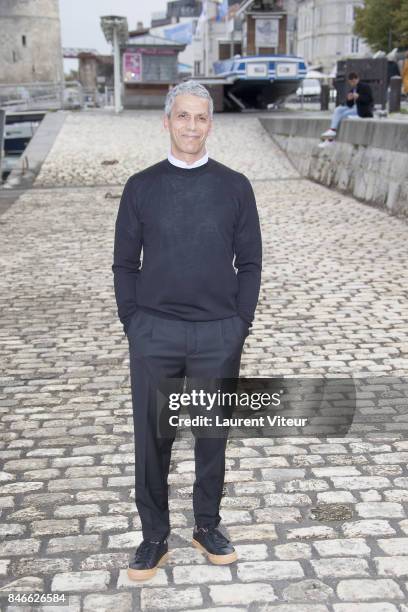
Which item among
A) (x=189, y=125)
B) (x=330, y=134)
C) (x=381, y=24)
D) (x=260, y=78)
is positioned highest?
(x=381, y=24)

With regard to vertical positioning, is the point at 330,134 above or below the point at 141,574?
above

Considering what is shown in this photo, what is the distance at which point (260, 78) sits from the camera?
31125mm

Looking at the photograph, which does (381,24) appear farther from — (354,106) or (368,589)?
(368,589)

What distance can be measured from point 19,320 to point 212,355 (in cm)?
461

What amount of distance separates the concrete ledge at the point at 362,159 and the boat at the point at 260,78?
11.5m

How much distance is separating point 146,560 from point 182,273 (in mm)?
1197

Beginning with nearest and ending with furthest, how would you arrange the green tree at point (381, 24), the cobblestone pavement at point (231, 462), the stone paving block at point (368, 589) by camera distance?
the stone paving block at point (368, 589), the cobblestone pavement at point (231, 462), the green tree at point (381, 24)

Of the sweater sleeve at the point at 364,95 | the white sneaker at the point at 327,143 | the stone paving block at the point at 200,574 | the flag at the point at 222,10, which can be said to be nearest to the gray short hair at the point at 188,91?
the stone paving block at the point at 200,574

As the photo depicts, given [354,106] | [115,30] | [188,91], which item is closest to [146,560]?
[188,91]

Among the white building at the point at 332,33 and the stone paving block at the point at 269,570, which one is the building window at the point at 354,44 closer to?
the white building at the point at 332,33

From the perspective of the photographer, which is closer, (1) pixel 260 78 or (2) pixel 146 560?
(2) pixel 146 560

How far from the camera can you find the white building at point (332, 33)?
68938 mm

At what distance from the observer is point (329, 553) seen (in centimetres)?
319

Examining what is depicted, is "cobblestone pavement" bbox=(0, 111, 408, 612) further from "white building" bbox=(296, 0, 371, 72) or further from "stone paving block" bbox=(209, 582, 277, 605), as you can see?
"white building" bbox=(296, 0, 371, 72)
